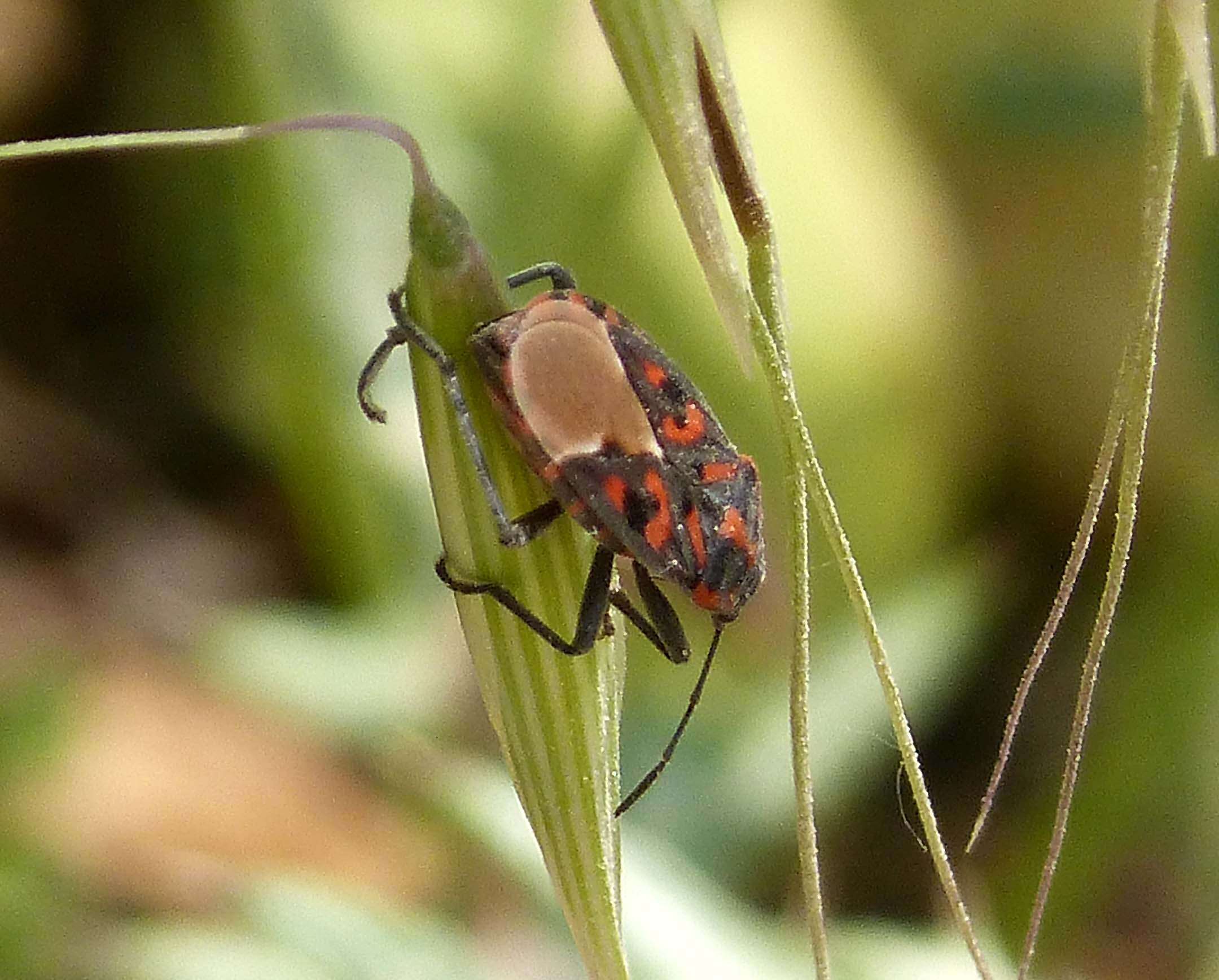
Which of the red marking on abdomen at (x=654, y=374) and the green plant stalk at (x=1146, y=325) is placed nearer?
the green plant stalk at (x=1146, y=325)

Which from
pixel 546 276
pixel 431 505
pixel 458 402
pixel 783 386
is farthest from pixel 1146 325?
pixel 431 505

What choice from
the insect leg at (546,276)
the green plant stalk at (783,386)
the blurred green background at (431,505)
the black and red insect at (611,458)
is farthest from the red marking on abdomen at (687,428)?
the blurred green background at (431,505)

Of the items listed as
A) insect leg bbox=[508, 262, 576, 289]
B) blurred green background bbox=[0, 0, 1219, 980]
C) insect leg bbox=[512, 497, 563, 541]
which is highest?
insect leg bbox=[508, 262, 576, 289]

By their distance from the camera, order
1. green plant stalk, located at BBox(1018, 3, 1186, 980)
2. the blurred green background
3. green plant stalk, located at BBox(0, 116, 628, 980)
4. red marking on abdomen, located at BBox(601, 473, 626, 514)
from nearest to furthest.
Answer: green plant stalk, located at BBox(1018, 3, 1186, 980) < green plant stalk, located at BBox(0, 116, 628, 980) < red marking on abdomen, located at BBox(601, 473, 626, 514) < the blurred green background

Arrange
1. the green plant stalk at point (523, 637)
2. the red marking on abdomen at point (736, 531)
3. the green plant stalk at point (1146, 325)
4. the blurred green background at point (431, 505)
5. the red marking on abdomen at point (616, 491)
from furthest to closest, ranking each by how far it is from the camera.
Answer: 1. the blurred green background at point (431, 505)
2. the red marking on abdomen at point (736, 531)
3. the red marking on abdomen at point (616, 491)
4. the green plant stalk at point (523, 637)
5. the green plant stalk at point (1146, 325)

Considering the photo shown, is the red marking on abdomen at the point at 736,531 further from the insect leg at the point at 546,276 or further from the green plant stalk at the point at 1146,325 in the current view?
the green plant stalk at the point at 1146,325

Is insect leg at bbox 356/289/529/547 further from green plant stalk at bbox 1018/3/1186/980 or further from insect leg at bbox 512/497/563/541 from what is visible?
green plant stalk at bbox 1018/3/1186/980

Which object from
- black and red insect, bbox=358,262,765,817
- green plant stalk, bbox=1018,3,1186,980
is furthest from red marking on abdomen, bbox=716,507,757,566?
green plant stalk, bbox=1018,3,1186,980

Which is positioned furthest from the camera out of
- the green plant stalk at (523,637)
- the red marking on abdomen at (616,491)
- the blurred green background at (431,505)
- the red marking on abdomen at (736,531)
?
the blurred green background at (431,505)
